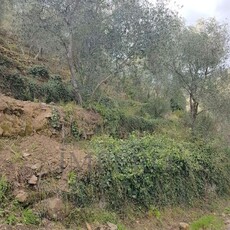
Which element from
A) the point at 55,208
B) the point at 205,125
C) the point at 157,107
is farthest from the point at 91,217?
the point at 157,107

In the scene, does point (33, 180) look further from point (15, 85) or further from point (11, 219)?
point (15, 85)

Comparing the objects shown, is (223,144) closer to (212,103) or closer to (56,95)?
(212,103)

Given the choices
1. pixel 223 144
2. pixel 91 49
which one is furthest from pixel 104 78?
Result: pixel 223 144

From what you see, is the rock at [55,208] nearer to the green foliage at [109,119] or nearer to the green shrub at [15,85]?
the green foliage at [109,119]

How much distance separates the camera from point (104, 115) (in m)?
16.1

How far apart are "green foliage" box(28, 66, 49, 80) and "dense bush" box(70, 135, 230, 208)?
33.6 ft

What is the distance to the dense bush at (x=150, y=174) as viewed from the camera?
9.95 meters

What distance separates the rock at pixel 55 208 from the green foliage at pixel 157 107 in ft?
56.8

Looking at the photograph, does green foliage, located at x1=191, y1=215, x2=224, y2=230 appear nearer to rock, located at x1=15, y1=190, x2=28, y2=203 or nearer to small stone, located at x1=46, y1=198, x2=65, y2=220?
small stone, located at x1=46, y1=198, x2=65, y2=220

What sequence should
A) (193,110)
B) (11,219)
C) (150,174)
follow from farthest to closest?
1. (193,110)
2. (150,174)
3. (11,219)

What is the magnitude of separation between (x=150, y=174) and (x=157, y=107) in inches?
565

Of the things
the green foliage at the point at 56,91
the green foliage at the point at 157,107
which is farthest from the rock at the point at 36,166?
the green foliage at the point at 157,107

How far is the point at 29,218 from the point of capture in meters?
7.86

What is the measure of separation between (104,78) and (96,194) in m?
9.78
